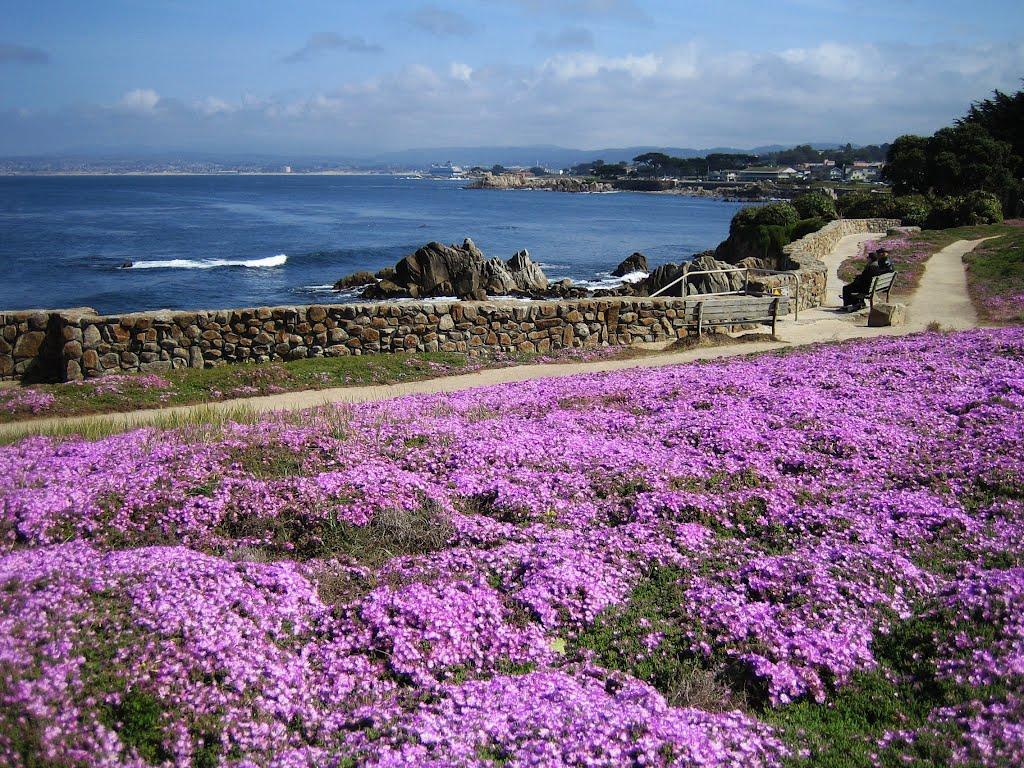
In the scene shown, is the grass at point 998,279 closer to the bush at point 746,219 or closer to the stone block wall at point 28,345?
the bush at point 746,219

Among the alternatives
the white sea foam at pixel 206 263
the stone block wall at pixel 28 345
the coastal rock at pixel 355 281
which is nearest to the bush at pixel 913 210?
the coastal rock at pixel 355 281

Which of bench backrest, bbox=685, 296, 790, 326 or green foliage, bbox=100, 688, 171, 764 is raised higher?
bench backrest, bbox=685, 296, 790, 326

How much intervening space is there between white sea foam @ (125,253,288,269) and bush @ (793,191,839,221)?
34.5 metres

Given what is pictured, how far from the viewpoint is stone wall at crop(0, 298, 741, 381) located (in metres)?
13.7

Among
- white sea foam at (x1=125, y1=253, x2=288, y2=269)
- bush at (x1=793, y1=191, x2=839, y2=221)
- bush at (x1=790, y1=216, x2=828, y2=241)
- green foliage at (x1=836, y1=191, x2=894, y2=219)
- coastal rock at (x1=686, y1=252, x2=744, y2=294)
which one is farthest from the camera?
green foliage at (x1=836, y1=191, x2=894, y2=219)

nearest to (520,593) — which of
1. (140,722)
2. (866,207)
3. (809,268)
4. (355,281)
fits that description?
(140,722)

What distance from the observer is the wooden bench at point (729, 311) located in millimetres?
18359

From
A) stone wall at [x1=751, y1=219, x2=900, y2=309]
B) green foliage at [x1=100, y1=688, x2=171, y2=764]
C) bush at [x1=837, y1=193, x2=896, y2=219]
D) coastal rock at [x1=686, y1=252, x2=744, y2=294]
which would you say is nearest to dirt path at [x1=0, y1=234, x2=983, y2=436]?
stone wall at [x1=751, y1=219, x2=900, y2=309]

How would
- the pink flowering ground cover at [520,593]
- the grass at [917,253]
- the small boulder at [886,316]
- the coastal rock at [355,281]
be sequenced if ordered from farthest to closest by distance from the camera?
the coastal rock at [355,281] < the grass at [917,253] < the small boulder at [886,316] < the pink flowering ground cover at [520,593]

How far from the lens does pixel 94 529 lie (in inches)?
233

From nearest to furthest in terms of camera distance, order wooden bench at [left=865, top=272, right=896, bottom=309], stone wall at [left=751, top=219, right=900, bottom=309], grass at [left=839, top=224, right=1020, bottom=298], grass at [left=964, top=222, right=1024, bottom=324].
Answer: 1. grass at [left=964, top=222, right=1024, bottom=324]
2. wooden bench at [left=865, top=272, right=896, bottom=309]
3. stone wall at [left=751, top=219, right=900, bottom=309]
4. grass at [left=839, top=224, right=1020, bottom=298]

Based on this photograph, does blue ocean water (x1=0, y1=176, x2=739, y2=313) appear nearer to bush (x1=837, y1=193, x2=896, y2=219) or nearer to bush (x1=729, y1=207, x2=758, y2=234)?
bush (x1=729, y1=207, x2=758, y2=234)

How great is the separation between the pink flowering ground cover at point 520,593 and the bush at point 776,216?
128 feet

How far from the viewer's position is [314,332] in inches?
614
